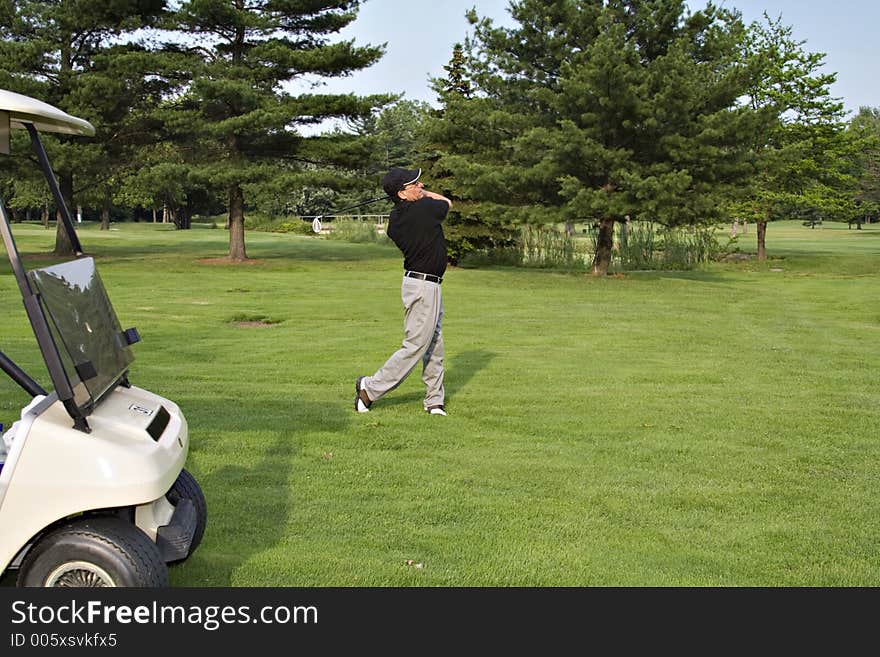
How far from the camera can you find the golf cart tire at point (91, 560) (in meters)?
3.33

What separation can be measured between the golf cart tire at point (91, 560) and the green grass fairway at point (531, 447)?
30.5 inches

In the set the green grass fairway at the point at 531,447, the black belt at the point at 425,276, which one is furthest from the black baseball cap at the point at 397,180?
the green grass fairway at the point at 531,447

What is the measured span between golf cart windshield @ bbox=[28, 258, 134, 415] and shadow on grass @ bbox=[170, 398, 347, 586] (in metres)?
0.98

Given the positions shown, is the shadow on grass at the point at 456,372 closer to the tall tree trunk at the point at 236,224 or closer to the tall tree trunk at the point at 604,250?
the tall tree trunk at the point at 604,250

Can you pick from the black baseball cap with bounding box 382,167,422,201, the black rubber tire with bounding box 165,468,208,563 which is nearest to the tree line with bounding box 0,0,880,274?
the black baseball cap with bounding box 382,167,422,201

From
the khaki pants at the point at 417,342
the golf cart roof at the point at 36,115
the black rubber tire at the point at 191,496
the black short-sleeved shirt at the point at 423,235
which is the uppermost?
the golf cart roof at the point at 36,115

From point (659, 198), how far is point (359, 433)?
1647 cm

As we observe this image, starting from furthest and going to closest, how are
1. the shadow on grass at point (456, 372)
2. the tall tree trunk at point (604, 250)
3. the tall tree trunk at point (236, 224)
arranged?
the tall tree trunk at point (236, 224) < the tall tree trunk at point (604, 250) < the shadow on grass at point (456, 372)

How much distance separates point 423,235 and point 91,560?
4457 mm

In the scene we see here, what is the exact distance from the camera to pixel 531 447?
6.61m

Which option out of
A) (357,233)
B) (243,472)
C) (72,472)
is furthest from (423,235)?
(357,233)

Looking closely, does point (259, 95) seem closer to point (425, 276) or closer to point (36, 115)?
point (425, 276)
